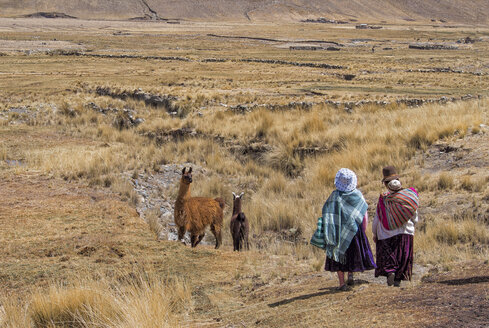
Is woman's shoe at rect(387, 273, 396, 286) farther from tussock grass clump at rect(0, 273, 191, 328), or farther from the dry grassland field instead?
tussock grass clump at rect(0, 273, 191, 328)

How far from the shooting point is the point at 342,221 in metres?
6.15

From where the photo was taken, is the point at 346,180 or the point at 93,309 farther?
the point at 346,180

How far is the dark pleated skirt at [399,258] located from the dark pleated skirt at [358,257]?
170 mm

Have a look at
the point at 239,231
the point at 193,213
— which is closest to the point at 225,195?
the point at 239,231

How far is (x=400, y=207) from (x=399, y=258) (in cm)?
60

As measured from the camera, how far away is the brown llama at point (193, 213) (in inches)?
349

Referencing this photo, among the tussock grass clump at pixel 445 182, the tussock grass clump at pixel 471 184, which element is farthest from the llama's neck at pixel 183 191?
the tussock grass clump at pixel 471 184

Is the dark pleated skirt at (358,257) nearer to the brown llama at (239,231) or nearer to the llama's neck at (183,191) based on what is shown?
the brown llama at (239,231)

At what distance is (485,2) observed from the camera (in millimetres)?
184000

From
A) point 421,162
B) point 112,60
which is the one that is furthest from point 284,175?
point 112,60

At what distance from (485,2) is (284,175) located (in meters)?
196

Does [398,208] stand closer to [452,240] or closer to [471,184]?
[452,240]

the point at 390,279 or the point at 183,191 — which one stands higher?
the point at 183,191

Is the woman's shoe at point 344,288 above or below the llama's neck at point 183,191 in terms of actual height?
below
